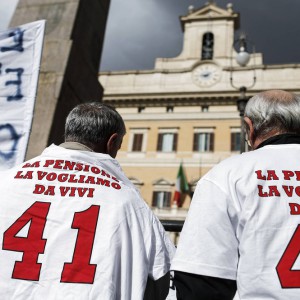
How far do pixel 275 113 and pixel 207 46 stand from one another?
30.2 metres

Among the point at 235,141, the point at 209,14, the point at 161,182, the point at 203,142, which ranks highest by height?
the point at 209,14

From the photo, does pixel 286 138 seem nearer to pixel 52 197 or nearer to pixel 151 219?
pixel 151 219

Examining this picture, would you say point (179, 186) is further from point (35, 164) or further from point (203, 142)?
point (35, 164)

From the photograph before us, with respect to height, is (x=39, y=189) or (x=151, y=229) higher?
(x=39, y=189)

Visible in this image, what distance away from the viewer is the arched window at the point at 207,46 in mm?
30141

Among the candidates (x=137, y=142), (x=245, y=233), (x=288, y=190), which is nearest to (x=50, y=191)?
(x=245, y=233)

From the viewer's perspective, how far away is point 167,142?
26312 mm

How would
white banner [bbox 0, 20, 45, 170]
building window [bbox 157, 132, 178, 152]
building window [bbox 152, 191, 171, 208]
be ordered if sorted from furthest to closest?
1. building window [bbox 157, 132, 178, 152]
2. building window [bbox 152, 191, 171, 208]
3. white banner [bbox 0, 20, 45, 170]

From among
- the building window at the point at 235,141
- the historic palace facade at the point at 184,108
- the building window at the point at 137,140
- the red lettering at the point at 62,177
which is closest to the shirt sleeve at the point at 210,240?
the red lettering at the point at 62,177

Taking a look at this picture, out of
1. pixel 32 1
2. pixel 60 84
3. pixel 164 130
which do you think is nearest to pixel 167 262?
pixel 60 84

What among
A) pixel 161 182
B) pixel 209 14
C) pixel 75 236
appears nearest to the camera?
pixel 75 236

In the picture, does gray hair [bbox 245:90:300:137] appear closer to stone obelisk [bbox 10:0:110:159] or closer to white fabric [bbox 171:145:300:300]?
white fabric [bbox 171:145:300:300]

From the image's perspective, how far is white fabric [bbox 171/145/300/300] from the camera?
130 cm

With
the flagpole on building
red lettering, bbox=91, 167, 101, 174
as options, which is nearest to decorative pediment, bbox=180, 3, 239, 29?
the flagpole on building
